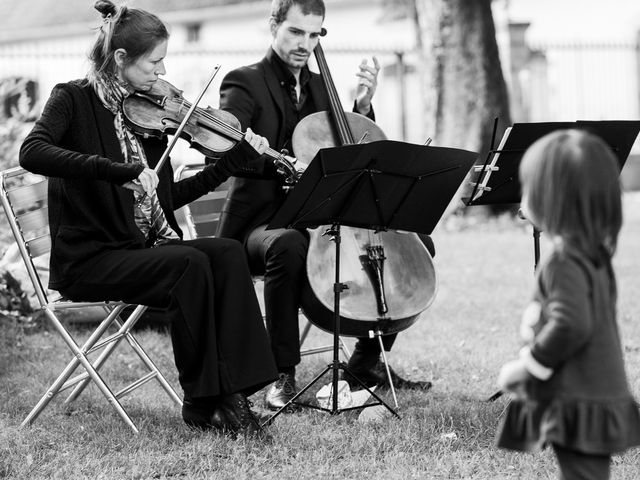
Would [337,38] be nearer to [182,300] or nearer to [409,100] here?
[409,100]

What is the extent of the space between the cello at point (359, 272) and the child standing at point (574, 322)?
166 cm

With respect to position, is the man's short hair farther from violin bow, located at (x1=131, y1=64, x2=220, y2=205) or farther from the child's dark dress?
the child's dark dress

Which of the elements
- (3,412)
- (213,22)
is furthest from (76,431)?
(213,22)

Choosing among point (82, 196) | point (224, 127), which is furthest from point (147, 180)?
point (224, 127)

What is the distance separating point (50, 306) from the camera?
361cm

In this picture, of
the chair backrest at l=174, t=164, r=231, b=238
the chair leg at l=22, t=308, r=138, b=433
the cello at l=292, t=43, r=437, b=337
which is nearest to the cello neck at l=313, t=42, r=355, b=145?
the cello at l=292, t=43, r=437, b=337

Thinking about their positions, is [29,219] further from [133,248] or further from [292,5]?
[292,5]

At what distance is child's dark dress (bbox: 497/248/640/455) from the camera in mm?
2033

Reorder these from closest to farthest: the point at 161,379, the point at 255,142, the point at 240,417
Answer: the point at 240,417 < the point at 255,142 < the point at 161,379

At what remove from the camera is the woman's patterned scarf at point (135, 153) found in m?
3.55

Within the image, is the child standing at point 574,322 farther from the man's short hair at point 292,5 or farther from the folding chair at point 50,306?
the man's short hair at point 292,5

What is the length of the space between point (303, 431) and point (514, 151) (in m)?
1.21

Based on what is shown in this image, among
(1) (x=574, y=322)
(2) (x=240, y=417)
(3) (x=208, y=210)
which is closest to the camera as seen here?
(1) (x=574, y=322)

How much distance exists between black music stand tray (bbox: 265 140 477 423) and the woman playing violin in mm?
229
